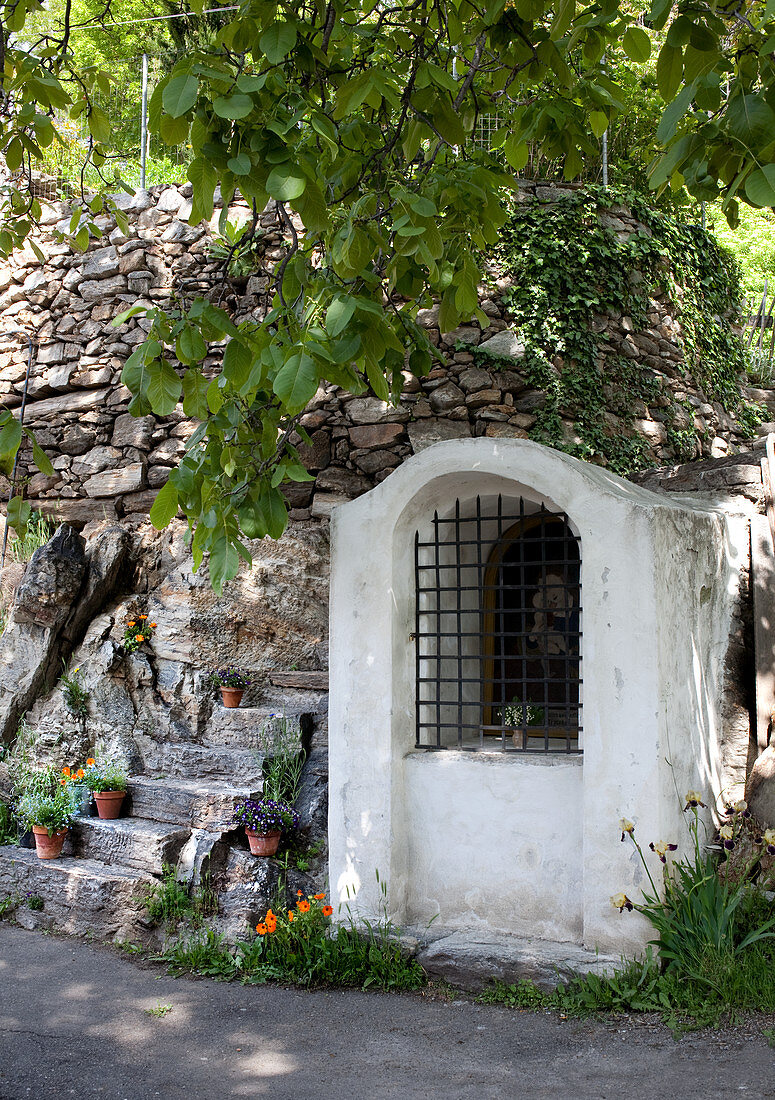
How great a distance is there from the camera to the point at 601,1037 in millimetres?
3828

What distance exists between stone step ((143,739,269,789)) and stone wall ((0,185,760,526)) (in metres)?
2.13

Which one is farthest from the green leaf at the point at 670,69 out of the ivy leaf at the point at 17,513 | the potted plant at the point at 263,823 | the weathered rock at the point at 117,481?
the weathered rock at the point at 117,481

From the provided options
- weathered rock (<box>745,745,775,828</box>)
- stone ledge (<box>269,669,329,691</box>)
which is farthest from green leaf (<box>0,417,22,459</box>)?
weathered rock (<box>745,745,775,828</box>)

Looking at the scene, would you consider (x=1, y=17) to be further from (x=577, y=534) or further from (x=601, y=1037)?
(x=601, y=1037)

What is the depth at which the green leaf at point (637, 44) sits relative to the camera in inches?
132

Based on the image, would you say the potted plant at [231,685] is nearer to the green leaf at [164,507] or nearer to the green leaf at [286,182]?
the green leaf at [164,507]

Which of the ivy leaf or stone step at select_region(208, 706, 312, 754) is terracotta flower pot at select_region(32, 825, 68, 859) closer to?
stone step at select_region(208, 706, 312, 754)

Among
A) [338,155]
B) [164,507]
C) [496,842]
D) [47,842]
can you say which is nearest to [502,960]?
[496,842]

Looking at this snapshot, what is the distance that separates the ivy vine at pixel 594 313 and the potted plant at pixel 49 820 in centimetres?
421

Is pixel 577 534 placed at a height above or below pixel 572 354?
below

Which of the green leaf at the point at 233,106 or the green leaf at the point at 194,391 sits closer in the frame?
the green leaf at the point at 233,106

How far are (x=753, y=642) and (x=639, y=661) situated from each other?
1180 millimetres

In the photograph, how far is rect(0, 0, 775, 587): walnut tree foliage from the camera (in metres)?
2.73

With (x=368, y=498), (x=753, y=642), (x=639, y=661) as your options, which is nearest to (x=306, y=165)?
(x=368, y=498)
